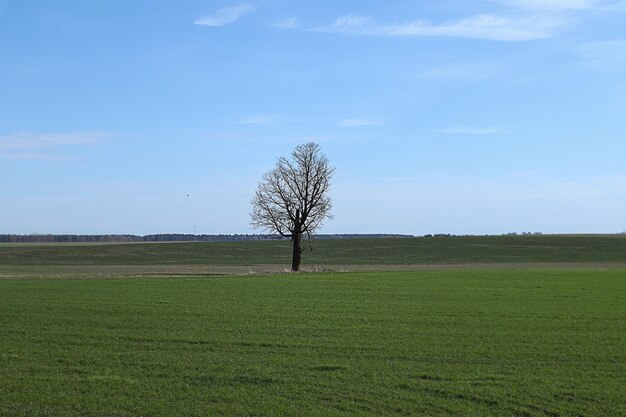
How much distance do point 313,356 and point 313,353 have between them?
0.35 metres

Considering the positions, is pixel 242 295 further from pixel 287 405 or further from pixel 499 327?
pixel 287 405

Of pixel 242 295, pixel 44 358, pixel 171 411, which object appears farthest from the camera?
pixel 242 295

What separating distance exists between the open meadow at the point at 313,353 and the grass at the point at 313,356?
0.12 ft

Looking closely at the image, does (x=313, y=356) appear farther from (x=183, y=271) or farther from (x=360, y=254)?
(x=360, y=254)

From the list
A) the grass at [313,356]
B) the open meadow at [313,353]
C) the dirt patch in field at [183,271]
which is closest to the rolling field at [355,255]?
the dirt patch in field at [183,271]

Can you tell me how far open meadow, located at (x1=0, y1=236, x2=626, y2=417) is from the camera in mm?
11219

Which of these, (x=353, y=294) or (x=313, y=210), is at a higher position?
(x=313, y=210)

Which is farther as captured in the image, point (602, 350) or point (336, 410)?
point (602, 350)

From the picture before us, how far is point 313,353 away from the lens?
1555 cm

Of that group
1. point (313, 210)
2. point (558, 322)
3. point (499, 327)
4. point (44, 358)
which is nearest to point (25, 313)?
point (44, 358)

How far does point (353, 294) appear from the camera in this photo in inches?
1222

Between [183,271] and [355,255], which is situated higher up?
[355,255]

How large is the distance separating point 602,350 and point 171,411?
9502mm

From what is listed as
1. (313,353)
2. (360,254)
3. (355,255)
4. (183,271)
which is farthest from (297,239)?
(360,254)
